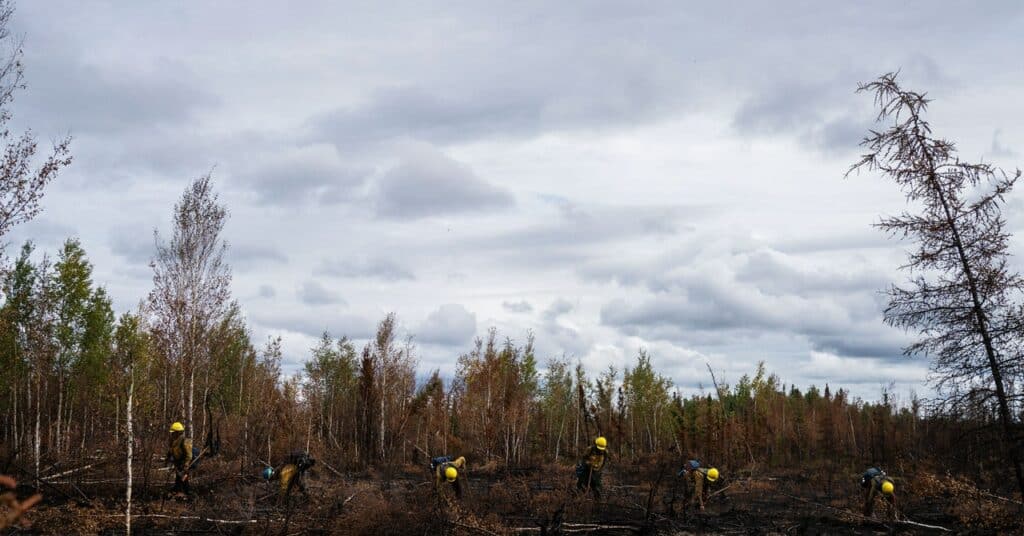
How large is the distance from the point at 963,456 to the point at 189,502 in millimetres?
17936

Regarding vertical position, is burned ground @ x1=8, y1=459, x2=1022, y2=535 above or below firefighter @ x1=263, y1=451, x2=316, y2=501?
below

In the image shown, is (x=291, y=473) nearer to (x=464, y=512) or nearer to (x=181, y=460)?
(x=181, y=460)

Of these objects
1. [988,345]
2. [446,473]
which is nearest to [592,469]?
[446,473]

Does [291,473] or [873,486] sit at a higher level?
[291,473]

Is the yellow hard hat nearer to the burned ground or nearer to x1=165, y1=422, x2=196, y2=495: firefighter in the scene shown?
the burned ground

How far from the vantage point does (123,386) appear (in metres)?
15.2

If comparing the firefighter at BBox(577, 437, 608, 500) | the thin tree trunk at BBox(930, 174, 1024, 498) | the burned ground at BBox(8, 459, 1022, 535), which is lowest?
the burned ground at BBox(8, 459, 1022, 535)

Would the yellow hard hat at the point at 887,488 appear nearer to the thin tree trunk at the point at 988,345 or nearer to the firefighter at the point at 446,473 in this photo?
the thin tree trunk at the point at 988,345

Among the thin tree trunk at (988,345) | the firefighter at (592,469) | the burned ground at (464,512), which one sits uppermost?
the thin tree trunk at (988,345)

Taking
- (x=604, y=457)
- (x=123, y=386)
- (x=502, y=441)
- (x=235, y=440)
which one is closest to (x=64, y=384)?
(x=235, y=440)

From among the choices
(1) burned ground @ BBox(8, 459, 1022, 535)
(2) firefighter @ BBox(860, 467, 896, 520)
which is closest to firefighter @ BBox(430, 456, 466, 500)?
(1) burned ground @ BBox(8, 459, 1022, 535)

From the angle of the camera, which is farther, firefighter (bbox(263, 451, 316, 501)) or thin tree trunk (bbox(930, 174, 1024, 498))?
firefighter (bbox(263, 451, 316, 501))

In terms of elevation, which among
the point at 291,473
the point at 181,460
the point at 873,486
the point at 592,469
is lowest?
the point at 873,486

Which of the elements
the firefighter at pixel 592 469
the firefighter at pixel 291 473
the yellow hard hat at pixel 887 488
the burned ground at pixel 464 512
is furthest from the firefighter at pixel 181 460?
the yellow hard hat at pixel 887 488
